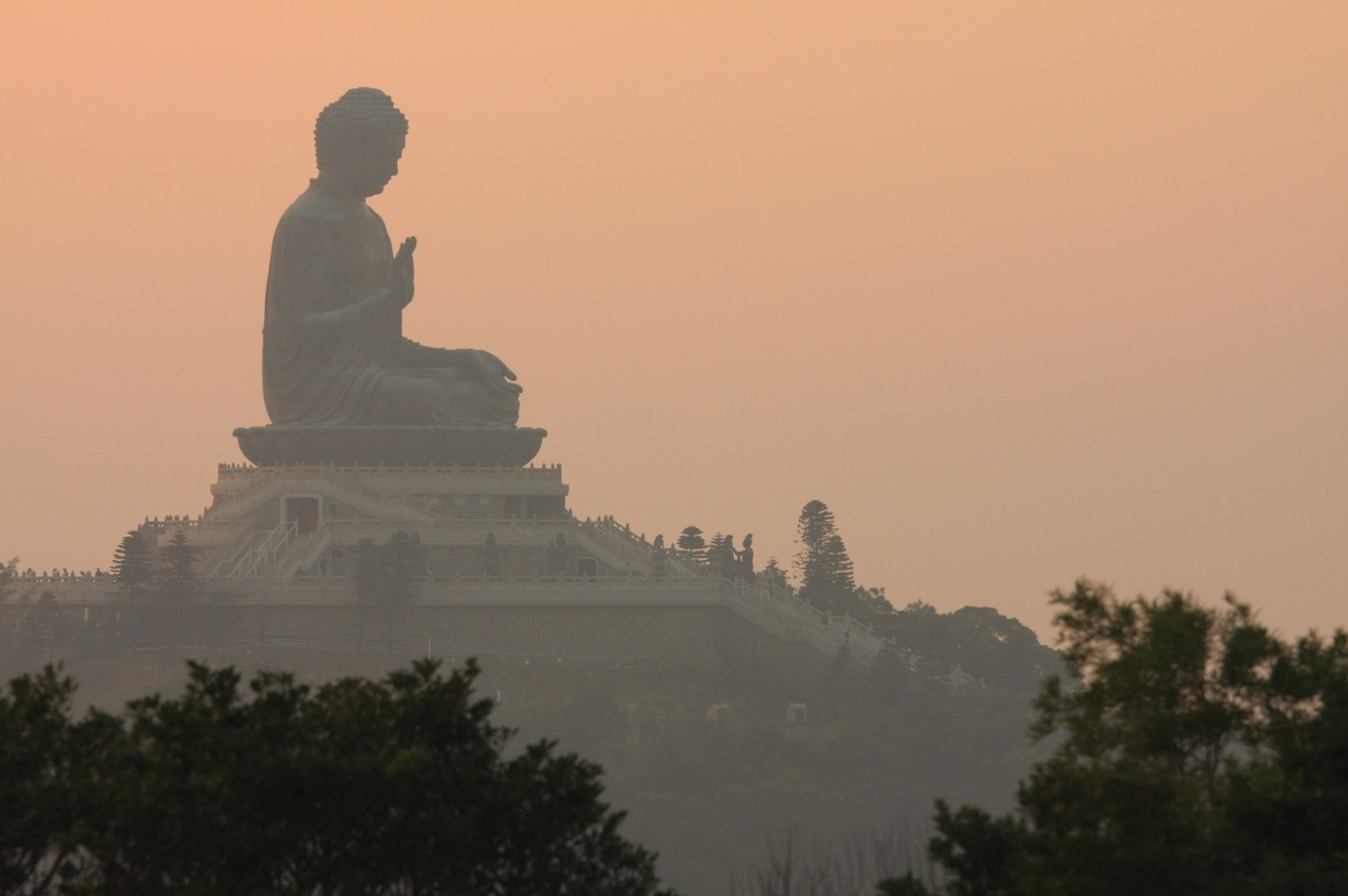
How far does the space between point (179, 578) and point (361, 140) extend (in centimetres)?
1188

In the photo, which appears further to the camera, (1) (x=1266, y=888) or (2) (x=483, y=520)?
(2) (x=483, y=520)

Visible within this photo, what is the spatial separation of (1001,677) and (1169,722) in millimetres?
33125

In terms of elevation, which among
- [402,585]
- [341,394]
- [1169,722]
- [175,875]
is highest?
[341,394]

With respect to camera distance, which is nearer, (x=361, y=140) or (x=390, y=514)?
(x=390, y=514)

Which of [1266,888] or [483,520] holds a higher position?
[483,520]

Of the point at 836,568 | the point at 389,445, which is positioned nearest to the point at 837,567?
the point at 836,568

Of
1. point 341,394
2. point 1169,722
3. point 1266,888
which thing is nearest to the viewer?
point 1266,888

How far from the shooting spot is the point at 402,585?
54094mm

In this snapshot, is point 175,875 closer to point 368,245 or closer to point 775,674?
point 775,674

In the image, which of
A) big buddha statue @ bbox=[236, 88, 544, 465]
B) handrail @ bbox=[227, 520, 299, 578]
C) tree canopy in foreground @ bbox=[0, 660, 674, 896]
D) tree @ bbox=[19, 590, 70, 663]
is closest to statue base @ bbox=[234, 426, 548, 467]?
big buddha statue @ bbox=[236, 88, 544, 465]

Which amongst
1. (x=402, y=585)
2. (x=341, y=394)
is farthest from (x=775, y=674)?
(x=341, y=394)

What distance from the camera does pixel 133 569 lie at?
53969 millimetres

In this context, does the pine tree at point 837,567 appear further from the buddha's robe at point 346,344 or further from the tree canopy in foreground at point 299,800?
the tree canopy in foreground at point 299,800

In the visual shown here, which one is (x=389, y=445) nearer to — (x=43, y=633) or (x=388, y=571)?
(x=388, y=571)
